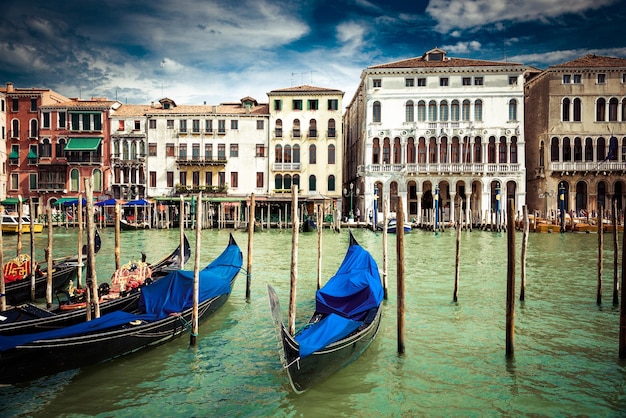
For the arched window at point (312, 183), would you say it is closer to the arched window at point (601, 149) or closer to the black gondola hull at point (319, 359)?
the arched window at point (601, 149)

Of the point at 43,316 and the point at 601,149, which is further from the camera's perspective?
the point at 601,149

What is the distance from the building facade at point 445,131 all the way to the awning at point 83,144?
56.0 ft

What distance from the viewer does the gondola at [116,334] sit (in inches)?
192

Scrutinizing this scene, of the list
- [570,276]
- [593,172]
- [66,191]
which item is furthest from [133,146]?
[593,172]

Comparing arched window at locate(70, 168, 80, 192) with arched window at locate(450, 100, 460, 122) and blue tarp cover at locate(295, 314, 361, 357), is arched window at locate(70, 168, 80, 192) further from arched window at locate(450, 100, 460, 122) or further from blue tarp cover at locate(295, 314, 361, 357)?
blue tarp cover at locate(295, 314, 361, 357)

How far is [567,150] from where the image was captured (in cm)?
2800

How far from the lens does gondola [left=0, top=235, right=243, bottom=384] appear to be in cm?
487

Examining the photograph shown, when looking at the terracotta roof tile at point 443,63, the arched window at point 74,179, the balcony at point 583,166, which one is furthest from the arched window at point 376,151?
the arched window at point 74,179

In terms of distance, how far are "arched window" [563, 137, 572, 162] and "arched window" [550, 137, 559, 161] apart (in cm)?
42

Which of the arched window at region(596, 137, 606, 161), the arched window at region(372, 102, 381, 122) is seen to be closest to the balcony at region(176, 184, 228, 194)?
the arched window at region(372, 102, 381, 122)

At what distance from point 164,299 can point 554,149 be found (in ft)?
90.2

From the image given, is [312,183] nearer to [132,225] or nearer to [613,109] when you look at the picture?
[132,225]

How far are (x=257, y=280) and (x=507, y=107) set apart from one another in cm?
2284

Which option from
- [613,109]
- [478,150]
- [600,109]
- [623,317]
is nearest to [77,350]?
[623,317]
